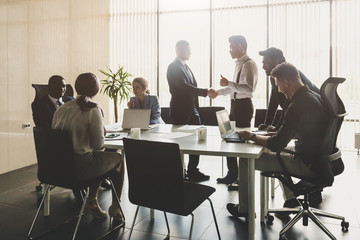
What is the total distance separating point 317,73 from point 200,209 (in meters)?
4.65

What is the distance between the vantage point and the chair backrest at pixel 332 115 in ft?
8.26

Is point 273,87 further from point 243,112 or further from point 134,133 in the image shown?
point 134,133

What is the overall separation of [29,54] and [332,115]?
5.00m

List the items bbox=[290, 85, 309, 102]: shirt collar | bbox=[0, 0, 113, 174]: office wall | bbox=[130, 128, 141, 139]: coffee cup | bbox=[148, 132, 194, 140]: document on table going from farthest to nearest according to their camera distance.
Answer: bbox=[0, 0, 113, 174]: office wall < bbox=[148, 132, 194, 140]: document on table < bbox=[130, 128, 141, 139]: coffee cup < bbox=[290, 85, 309, 102]: shirt collar

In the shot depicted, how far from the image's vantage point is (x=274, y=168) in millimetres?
2850

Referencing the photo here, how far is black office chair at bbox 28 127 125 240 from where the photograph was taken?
8.23ft

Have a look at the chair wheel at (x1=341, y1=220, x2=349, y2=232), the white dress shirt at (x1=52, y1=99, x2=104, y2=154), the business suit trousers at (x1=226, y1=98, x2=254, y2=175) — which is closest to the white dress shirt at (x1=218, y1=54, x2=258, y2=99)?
the business suit trousers at (x1=226, y1=98, x2=254, y2=175)

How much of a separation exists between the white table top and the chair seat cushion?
342 millimetres

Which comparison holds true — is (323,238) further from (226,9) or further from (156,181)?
(226,9)

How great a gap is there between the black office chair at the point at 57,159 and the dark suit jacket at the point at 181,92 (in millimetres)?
1809

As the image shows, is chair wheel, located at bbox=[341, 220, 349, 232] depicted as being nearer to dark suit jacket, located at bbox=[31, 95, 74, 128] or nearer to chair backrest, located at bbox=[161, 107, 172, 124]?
chair backrest, located at bbox=[161, 107, 172, 124]

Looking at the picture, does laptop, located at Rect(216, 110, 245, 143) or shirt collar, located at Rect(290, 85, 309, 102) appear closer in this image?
shirt collar, located at Rect(290, 85, 309, 102)

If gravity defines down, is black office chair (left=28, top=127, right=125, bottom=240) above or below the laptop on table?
below

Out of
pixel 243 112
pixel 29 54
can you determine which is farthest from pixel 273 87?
pixel 29 54
